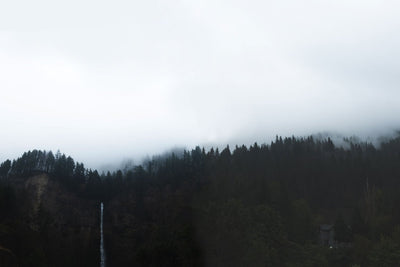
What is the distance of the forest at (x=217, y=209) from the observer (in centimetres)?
8150

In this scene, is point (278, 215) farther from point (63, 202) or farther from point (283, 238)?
point (63, 202)

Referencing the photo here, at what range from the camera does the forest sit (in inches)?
3209

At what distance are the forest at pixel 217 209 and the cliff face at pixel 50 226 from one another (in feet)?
1.24

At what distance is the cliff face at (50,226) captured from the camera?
96.1m

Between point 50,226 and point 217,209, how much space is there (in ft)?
203

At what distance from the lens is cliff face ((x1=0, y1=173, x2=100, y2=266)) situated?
96.1 metres

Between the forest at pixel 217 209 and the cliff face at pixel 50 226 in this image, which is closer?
the forest at pixel 217 209

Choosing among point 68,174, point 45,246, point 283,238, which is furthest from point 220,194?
point 68,174

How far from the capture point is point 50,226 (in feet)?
405

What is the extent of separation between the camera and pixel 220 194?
102m

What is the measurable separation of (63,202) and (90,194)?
11112 mm

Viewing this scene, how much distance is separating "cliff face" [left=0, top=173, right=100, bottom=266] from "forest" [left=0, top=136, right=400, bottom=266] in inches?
14.8

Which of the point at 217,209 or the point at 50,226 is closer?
the point at 217,209

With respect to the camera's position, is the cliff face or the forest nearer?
the forest
